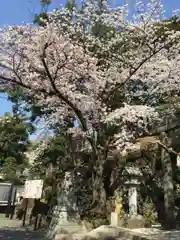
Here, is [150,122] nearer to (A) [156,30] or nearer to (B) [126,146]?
(B) [126,146]

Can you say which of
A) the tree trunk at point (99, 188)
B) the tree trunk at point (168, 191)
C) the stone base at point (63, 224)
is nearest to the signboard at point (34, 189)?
the stone base at point (63, 224)

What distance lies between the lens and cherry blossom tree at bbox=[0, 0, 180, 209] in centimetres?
861

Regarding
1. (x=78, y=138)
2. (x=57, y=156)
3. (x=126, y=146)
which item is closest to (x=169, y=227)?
(x=126, y=146)

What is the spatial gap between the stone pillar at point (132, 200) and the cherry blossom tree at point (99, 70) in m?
1.42

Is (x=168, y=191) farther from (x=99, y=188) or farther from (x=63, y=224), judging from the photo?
(x=63, y=224)

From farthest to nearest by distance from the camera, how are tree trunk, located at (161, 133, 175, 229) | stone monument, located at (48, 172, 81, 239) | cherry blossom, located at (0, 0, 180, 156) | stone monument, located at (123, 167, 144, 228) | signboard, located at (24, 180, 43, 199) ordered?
signboard, located at (24, 180, 43, 199) → stone monument, located at (123, 167, 144, 228) → stone monument, located at (48, 172, 81, 239) → tree trunk, located at (161, 133, 175, 229) → cherry blossom, located at (0, 0, 180, 156)

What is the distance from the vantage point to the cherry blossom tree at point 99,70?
861 centimetres

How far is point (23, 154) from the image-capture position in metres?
27.9

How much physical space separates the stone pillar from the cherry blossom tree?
1.42m

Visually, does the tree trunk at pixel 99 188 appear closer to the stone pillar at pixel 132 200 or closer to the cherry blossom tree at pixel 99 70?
the cherry blossom tree at pixel 99 70

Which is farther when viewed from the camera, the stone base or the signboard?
the signboard

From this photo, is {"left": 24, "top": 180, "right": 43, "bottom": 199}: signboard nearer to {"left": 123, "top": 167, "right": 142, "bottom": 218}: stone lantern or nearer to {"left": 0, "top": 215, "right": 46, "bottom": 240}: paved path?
{"left": 0, "top": 215, "right": 46, "bottom": 240}: paved path

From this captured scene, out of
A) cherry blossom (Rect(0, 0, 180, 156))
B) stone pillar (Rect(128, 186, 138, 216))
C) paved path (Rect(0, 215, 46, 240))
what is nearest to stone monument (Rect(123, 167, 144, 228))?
stone pillar (Rect(128, 186, 138, 216))

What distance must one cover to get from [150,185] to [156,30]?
6.42 m
